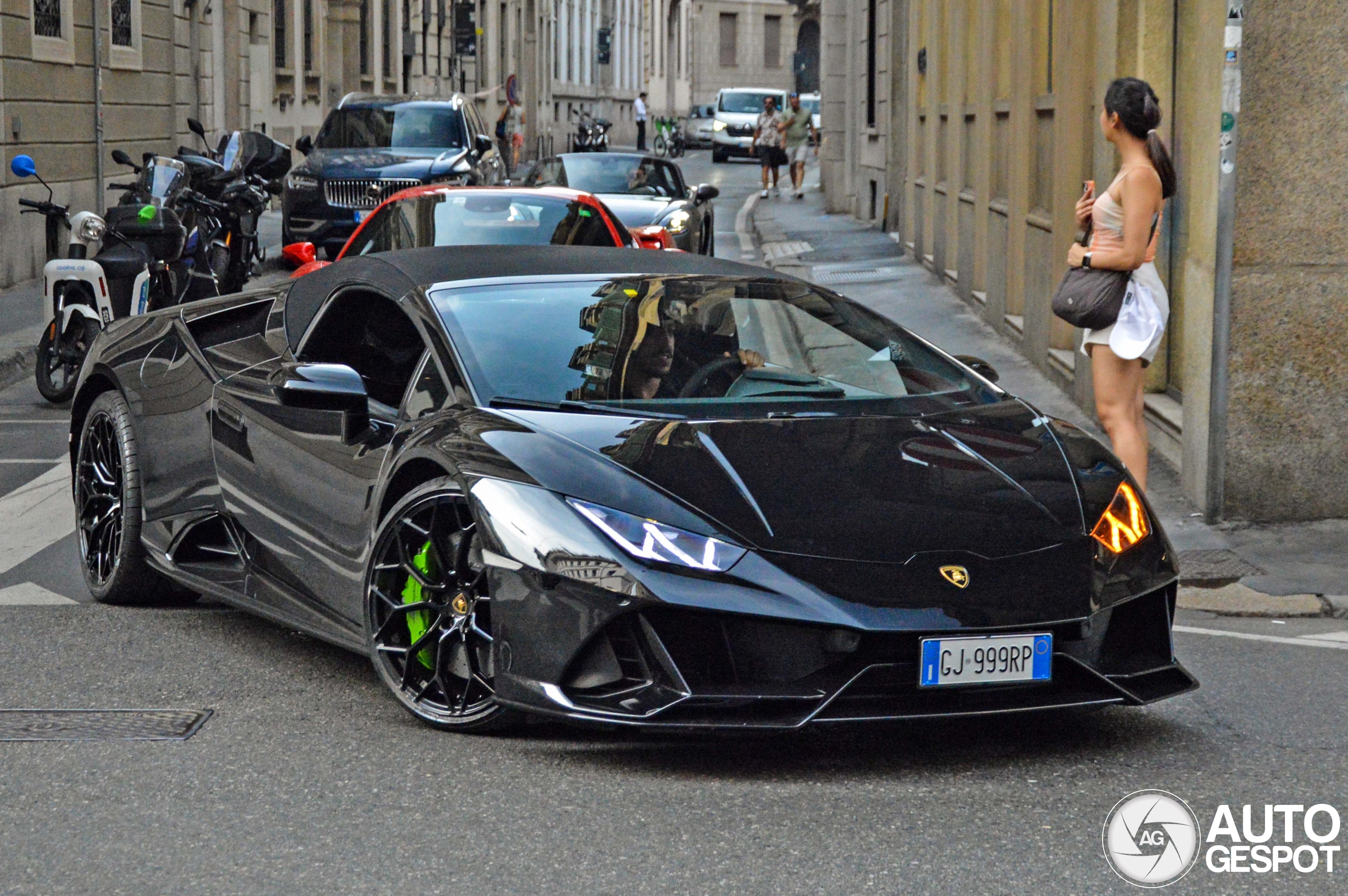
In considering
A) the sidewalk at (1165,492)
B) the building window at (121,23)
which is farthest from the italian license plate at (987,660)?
the building window at (121,23)

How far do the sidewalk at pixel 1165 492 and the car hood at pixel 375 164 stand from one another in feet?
13.1

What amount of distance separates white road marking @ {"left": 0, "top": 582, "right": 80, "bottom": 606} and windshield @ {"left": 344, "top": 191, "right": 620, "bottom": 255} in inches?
179

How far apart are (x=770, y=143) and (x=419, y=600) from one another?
3432 cm

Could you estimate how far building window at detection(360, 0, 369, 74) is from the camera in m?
43.0

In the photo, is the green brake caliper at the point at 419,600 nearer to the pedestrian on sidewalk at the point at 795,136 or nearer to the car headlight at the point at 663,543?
the car headlight at the point at 663,543

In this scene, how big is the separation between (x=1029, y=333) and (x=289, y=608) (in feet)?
29.1

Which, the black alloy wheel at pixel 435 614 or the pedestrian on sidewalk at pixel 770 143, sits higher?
the pedestrian on sidewalk at pixel 770 143

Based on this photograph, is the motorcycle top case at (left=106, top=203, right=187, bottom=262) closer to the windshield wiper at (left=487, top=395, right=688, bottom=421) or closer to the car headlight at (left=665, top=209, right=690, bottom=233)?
the car headlight at (left=665, top=209, right=690, bottom=233)

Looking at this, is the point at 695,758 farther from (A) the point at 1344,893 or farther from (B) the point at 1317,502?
(B) the point at 1317,502

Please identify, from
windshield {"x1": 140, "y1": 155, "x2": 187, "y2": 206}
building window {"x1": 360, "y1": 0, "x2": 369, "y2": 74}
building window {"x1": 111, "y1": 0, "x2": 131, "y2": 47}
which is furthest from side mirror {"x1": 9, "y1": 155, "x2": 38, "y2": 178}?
building window {"x1": 360, "y1": 0, "x2": 369, "y2": 74}

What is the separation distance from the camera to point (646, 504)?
459 centimetres

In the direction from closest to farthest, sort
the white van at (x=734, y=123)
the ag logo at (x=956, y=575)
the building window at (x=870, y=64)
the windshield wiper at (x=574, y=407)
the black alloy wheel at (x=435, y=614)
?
the ag logo at (x=956, y=575) → the black alloy wheel at (x=435, y=614) → the windshield wiper at (x=574, y=407) → the building window at (x=870, y=64) → the white van at (x=734, y=123)

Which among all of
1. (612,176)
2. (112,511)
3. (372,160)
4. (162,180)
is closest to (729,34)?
(372,160)

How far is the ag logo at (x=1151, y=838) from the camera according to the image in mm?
3959
